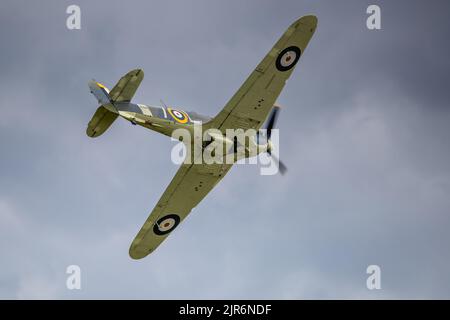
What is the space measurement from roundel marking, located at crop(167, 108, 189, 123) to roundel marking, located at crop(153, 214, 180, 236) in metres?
4.40

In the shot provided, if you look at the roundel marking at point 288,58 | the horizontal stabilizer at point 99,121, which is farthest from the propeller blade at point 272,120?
the horizontal stabilizer at point 99,121

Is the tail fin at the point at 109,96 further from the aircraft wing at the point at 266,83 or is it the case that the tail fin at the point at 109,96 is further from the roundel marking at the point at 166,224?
the roundel marking at the point at 166,224

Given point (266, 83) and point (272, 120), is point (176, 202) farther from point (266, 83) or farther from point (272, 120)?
point (266, 83)

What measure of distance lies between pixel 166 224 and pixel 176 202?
1.17m

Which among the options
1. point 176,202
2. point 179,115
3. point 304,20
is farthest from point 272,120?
point 176,202

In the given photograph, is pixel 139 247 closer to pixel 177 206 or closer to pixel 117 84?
pixel 177 206

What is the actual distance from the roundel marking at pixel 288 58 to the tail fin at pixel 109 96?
15.5 feet

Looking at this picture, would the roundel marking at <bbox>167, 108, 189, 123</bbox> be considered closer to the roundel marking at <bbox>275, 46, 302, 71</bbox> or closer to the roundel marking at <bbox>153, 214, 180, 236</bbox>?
the roundel marking at <bbox>275, 46, 302, 71</bbox>

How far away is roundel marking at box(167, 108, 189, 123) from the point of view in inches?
895

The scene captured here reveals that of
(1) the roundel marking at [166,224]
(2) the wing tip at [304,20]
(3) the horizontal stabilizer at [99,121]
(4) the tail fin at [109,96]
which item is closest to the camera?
(2) the wing tip at [304,20]

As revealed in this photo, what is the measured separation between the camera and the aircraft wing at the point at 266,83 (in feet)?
69.0

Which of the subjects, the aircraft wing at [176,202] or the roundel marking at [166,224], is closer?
the aircraft wing at [176,202]

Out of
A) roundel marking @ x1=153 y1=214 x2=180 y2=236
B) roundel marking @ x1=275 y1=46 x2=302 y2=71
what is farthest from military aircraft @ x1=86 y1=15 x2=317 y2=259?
roundel marking @ x1=153 y1=214 x2=180 y2=236
